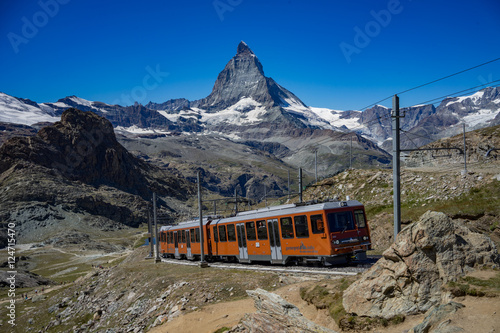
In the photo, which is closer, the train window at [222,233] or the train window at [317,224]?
the train window at [317,224]

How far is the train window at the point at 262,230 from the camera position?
29344 mm

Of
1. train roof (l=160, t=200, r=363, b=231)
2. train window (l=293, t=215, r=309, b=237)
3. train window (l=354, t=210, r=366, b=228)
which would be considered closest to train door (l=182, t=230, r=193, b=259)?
train roof (l=160, t=200, r=363, b=231)

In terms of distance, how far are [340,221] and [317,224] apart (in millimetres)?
1499

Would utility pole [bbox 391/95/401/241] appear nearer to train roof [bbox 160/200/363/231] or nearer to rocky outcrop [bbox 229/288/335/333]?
train roof [bbox 160/200/363/231]

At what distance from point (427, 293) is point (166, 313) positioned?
16968 millimetres

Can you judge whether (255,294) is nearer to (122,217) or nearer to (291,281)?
(291,281)

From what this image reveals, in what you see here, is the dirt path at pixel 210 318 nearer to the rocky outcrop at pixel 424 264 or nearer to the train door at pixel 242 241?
the rocky outcrop at pixel 424 264

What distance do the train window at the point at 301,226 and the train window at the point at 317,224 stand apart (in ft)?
2.17

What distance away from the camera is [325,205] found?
959 inches

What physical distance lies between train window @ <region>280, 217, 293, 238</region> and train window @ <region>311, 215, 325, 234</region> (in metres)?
2.26

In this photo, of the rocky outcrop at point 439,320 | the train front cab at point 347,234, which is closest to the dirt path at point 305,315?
the rocky outcrop at point 439,320

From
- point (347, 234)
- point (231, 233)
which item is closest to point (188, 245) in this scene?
point (231, 233)

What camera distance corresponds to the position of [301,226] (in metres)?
25.6

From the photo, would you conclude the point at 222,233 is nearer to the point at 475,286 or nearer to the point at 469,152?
the point at 475,286
